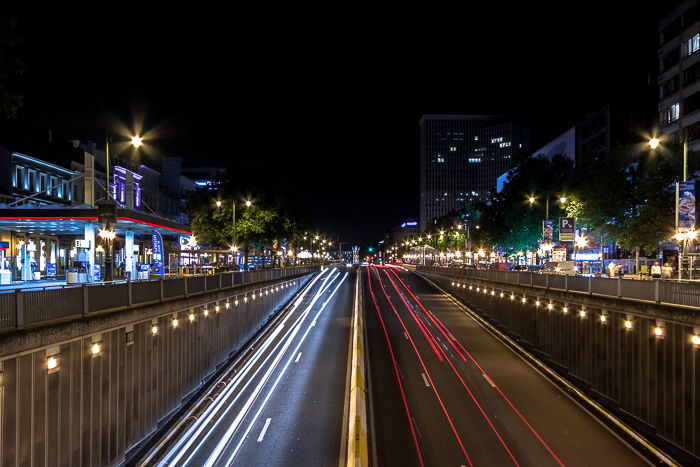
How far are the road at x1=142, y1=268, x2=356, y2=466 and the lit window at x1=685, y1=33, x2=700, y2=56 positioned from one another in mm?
47711

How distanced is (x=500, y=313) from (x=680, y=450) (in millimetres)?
26657

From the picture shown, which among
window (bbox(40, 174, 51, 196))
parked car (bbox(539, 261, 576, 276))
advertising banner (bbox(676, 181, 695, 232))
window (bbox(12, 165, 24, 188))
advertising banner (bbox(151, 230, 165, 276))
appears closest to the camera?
advertising banner (bbox(676, 181, 695, 232))

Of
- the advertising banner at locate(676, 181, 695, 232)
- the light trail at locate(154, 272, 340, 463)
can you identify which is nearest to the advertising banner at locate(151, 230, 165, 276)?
the light trail at locate(154, 272, 340, 463)

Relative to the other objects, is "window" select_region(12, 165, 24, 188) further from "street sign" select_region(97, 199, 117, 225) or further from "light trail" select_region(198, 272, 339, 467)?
"light trail" select_region(198, 272, 339, 467)

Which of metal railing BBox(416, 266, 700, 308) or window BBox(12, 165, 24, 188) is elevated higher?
window BBox(12, 165, 24, 188)

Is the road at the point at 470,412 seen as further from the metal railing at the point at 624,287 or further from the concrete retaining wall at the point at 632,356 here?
the metal railing at the point at 624,287

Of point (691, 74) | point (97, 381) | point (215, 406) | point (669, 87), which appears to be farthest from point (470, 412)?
point (669, 87)

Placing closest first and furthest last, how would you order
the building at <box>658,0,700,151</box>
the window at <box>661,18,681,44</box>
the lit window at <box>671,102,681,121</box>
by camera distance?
1. the building at <box>658,0,700,151</box>
2. the lit window at <box>671,102,681,121</box>
3. the window at <box>661,18,681,44</box>

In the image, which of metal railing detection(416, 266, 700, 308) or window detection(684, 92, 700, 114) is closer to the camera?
metal railing detection(416, 266, 700, 308)

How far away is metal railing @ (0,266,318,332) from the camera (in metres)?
12.8

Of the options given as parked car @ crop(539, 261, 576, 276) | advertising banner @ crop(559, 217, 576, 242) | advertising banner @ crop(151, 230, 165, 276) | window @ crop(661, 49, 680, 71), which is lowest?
parked car @ crop(539, 261, 576, 276)

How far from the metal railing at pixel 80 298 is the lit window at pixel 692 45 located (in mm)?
56495

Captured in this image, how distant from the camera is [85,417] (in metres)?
15.4

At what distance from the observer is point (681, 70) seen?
59000mm
